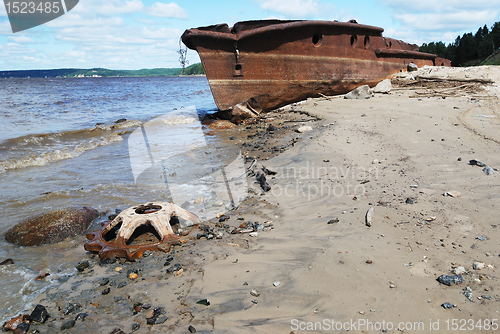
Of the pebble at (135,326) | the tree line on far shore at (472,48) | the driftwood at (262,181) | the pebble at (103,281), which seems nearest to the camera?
the pebble at (135,326)

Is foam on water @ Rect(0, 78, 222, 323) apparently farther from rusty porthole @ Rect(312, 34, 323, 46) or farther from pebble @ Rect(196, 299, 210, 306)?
rusty porthole @ Rect(312, 34, 323, 46)

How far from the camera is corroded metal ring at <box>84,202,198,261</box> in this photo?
9.38 ft

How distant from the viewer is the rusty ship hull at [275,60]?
8.42 m

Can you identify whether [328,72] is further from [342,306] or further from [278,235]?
[342,306]

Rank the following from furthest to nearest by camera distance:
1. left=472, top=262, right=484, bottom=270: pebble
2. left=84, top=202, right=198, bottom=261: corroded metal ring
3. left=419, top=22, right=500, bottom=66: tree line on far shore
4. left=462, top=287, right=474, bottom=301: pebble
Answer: left=419, top=22, right=500, bottom=66: tree line on far shore < left=84, top=202, right=198, bottom=261: corroded metal ring < left=472, top=262, right=484, bottom=270: pebble < left=462, top=287, right=474, bottom=301: pebble

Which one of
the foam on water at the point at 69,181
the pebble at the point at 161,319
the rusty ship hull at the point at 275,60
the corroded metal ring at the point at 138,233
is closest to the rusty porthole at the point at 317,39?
the rusty ship hull at the point at 275,60

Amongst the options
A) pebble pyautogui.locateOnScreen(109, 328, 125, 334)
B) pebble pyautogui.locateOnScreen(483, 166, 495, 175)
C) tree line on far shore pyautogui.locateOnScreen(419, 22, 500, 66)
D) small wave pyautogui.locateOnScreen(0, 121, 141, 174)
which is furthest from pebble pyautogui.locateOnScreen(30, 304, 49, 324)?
tree line on far shore pyautogui.locateOnScreen(419, 22, 500, 66)

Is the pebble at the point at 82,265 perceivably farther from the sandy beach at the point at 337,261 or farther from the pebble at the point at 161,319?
the pebble at the point at 161,319

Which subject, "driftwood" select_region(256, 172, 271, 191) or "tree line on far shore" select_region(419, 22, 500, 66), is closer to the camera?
"driftwood" select_region(256, 172, 271, 191)

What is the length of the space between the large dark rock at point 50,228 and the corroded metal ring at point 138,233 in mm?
365

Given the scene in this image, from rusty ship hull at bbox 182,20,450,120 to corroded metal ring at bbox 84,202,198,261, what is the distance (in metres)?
5.86

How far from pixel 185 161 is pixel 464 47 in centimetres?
4917

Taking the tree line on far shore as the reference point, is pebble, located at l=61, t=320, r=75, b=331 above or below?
below

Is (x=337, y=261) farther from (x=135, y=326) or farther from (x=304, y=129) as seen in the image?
(x=304, y=129)
